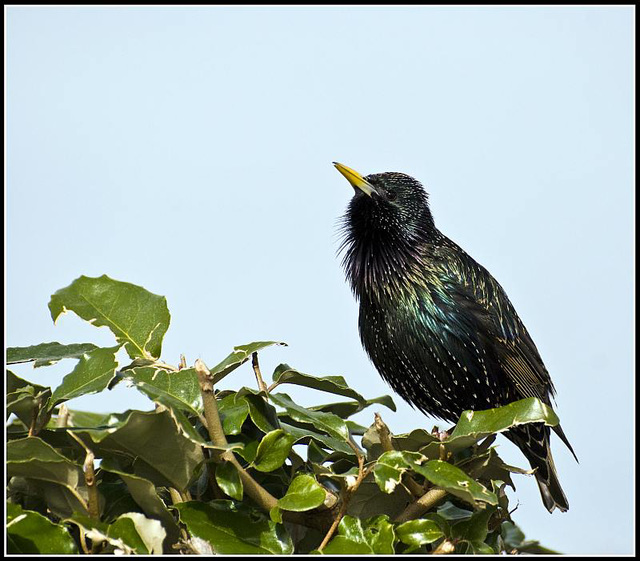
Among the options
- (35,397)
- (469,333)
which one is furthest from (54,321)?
(469,333)

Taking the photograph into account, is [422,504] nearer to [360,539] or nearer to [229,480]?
[360,539]

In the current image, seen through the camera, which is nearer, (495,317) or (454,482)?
(454,482)

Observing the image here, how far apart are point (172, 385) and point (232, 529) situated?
1.00 ft

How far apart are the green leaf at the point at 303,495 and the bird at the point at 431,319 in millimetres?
2119

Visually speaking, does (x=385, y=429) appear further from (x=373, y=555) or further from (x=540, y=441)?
(x=540, y=441)

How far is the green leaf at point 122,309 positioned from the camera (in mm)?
1893

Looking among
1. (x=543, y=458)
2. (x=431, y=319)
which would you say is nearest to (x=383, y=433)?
(x=431, y=319)

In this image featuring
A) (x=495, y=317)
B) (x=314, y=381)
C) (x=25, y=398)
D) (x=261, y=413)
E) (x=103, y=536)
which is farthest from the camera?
(x=495, y=317)

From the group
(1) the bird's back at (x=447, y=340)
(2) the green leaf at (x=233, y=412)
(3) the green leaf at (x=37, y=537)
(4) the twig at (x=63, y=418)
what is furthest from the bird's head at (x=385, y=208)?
(3) the green leaf at (x=37, y=537)

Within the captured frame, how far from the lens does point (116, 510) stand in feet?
5.32

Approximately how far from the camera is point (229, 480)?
1.56m

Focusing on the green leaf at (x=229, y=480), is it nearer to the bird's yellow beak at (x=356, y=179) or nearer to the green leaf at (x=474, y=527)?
the green leaf at (x=474, y=527)

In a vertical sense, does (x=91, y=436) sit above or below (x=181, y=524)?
above

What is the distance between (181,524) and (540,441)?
2680 millimetres
